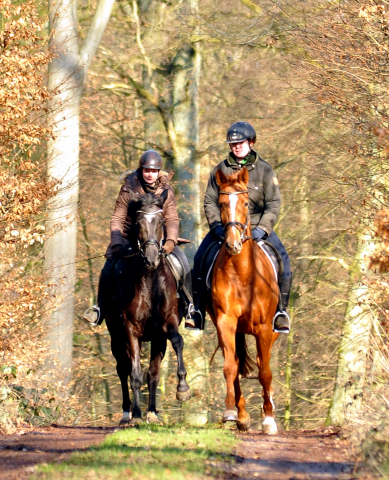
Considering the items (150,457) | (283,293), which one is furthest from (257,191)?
(150,457)

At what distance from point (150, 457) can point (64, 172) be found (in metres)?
10.1

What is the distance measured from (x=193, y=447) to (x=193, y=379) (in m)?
12.9

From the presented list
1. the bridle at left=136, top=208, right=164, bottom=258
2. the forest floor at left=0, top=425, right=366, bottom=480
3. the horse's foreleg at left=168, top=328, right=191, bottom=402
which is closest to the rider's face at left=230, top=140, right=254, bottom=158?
the bridle at left=136, top=208, right=164, bottom=258

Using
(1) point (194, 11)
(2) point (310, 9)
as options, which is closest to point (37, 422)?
(2) point (310, 9)

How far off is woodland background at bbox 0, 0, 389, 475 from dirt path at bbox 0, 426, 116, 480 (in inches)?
22.7

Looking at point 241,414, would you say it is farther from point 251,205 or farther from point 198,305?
point 251,205

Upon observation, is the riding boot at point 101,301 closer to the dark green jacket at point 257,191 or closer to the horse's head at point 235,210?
the dark green jacket at point 257,191

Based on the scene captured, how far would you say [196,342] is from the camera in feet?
68.2

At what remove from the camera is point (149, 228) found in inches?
385

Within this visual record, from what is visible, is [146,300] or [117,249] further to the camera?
[117,249]

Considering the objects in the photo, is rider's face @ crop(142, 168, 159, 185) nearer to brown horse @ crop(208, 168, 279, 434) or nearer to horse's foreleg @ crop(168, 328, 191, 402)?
brown horse @ crop(208, 168, 279, 434)

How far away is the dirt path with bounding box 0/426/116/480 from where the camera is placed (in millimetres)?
6647

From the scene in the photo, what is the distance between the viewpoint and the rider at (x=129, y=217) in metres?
10.7

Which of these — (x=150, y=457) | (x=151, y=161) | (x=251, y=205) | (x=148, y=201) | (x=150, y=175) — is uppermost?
(x=151, y=161)
